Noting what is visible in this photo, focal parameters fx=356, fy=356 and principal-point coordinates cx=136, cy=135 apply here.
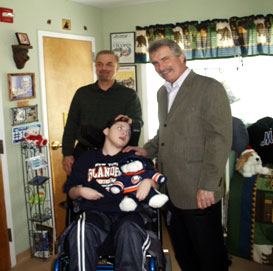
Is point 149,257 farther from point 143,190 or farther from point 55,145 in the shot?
point 55,145

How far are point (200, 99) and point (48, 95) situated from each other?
1.85 m

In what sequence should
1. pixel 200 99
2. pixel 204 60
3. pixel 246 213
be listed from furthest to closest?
pixel 204 60
pixel 246 213
pixel 200 99

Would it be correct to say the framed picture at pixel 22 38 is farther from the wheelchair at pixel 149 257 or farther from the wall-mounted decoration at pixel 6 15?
the wheelchair at pixel 149 257

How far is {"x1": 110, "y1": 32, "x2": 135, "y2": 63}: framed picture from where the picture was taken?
3951mm

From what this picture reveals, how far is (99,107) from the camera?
244 cm

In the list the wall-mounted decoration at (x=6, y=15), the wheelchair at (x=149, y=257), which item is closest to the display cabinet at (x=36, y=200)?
the wall-mounted decoration at (x=6, y=15)

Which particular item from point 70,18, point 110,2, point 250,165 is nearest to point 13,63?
point 70,18

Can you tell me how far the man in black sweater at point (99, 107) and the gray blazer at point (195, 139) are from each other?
1.55ft

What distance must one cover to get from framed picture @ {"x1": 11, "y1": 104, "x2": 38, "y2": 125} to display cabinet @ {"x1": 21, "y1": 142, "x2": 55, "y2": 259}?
0.65ft

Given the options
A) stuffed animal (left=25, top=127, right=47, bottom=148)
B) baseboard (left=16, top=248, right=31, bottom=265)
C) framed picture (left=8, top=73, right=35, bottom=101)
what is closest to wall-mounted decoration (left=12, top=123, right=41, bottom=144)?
stuffed animal (left=25, top=127, right=47, bottom=148)

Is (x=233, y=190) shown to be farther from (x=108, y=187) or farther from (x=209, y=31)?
(x=209, y=31)

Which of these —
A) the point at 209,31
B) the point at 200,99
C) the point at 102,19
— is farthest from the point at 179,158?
the point at 102,19

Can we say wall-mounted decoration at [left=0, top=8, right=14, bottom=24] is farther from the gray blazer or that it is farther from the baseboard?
the baseboard

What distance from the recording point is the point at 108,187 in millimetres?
1952
